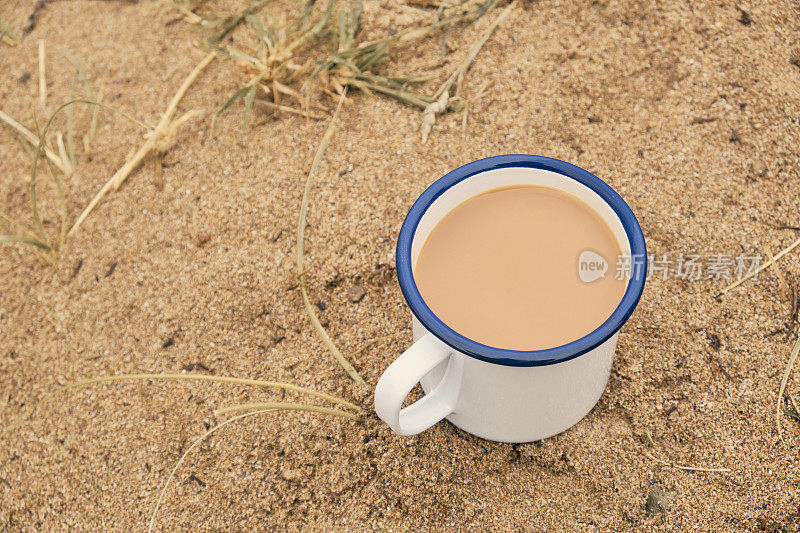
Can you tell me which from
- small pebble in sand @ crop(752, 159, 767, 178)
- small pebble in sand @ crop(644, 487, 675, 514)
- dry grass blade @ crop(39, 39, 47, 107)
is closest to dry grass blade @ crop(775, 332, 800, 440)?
small pebble in sand @ crop(644, 487, 675, 514)

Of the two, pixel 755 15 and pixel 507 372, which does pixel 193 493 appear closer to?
pixel 507 372

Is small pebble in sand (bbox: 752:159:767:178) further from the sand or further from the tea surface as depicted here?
the tea surface

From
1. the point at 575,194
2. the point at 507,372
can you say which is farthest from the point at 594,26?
the point at 507,372

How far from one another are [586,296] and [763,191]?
65cm

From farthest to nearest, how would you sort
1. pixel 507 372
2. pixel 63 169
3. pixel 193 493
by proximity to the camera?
pixel 63 169, pixel 193 493, pixel 507 372

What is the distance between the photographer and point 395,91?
1522 millimetres

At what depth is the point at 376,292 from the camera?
132 centimetres

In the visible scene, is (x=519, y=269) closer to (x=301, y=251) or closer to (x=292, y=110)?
(x=301, y=251)

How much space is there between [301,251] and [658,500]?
2.53ft

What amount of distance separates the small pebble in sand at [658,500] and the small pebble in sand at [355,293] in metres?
0.61

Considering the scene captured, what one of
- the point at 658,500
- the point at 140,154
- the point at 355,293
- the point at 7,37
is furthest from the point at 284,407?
the point at 7,37

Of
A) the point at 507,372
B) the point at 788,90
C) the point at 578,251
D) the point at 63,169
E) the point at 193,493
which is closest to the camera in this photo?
the point at 507,372

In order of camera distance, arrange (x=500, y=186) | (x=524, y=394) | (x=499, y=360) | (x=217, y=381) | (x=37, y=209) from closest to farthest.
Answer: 1. (x=499, y=360)
2. (x=524, y=394)
3. (x=500, y=186)
4. (x=217, y=381)
5. (x=37, y=209)

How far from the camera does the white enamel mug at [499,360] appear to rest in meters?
0.86
